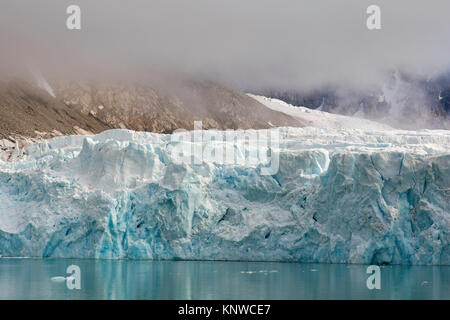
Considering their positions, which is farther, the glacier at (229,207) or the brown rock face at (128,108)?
the brown rock face at (128,108)

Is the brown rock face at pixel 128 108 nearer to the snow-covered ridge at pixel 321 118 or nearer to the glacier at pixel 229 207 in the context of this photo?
the snow-covered ridge at pixel 321 118

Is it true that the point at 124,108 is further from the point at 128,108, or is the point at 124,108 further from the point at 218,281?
the point at 218,281

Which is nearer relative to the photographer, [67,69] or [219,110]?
[67,69]

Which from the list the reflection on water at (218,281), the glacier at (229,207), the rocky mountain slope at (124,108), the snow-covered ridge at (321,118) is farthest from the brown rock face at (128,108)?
the reflection on water at (218,281)

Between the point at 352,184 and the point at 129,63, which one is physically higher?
the point at 129,63

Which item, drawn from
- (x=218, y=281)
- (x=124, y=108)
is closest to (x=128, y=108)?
(x=124, y=108)

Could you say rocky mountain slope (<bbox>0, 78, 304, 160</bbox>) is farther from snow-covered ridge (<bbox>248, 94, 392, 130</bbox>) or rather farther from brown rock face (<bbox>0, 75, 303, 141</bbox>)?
snow-covered ridge (<bbox>248, 94, 392, 130</bbox>)
